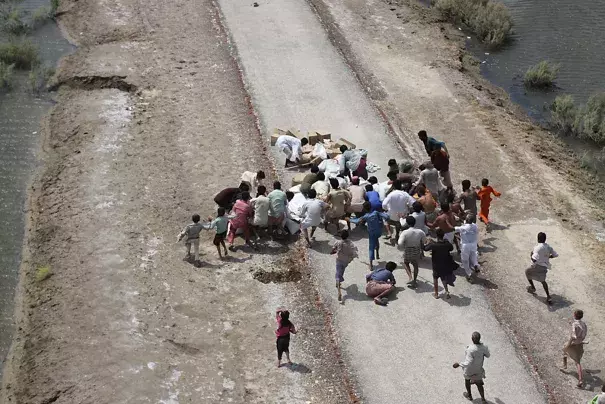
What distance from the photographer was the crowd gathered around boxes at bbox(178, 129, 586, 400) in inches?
645

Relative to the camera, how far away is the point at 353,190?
1811 centimetres

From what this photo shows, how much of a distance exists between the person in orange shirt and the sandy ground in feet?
1.86

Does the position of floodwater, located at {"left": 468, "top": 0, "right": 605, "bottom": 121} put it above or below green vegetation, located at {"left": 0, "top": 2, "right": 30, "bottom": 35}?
above

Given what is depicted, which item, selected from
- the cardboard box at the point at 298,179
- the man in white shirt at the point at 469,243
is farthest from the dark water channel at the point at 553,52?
the cardboard box at the point at 298,179

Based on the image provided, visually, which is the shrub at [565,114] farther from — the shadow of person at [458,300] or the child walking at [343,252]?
the child walking at [343,252]

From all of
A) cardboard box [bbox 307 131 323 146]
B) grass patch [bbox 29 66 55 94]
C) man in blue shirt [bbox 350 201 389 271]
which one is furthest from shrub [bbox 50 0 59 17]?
man in blue shirt [bbox 350 201 389 271]

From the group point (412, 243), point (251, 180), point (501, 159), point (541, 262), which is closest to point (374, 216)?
point (412, 243)

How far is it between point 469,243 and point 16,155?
38.1 ft

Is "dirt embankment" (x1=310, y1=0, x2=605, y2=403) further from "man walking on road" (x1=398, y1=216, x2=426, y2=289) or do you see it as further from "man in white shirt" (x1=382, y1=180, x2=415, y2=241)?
"man in white shirt" (x1=382, y1=180, x2=415, y2=241)

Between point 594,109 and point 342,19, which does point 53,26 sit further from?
point 594,109

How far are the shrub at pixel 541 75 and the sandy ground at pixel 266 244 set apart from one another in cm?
167

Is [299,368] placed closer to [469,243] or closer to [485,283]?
[469,243]

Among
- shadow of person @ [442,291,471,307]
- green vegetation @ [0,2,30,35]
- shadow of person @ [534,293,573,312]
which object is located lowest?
green vegetation @ [0,2,30,35]

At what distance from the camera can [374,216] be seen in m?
16.9
